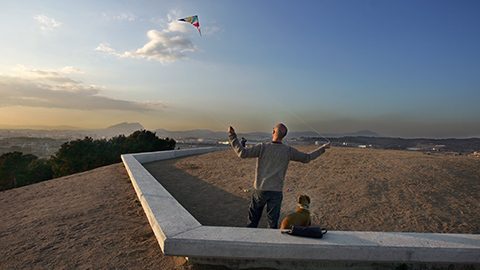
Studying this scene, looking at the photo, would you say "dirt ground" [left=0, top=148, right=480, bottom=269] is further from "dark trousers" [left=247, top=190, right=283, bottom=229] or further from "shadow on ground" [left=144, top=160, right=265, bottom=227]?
"dark trousers" [left=247, top=190, right=283, bottom=229]

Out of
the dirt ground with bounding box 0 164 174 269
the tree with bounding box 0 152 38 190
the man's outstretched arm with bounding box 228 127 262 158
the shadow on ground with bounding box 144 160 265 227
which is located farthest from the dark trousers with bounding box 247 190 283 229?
the tree with bounding box 0 152 38 190

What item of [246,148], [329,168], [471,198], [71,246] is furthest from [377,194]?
[71,246]

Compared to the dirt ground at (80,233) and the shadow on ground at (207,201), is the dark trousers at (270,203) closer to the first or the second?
the shadow on ground at (207,201)

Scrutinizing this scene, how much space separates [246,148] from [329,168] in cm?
630

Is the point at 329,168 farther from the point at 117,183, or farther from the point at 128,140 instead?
the point at 128,140

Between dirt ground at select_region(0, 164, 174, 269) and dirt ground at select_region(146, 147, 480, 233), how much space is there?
1.26m

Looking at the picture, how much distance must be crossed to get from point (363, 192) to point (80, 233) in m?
5.40

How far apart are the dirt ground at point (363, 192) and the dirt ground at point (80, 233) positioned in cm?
126

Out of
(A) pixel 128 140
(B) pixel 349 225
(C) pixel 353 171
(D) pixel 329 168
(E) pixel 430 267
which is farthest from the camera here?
(A) pixel 128 140

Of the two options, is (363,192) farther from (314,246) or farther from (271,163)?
(314,246)

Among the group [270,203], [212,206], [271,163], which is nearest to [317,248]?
[270,203]

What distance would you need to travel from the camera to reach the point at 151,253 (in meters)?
4.61

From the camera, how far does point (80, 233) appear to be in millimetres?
5570

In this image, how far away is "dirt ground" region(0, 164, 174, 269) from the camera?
14.7 feet
